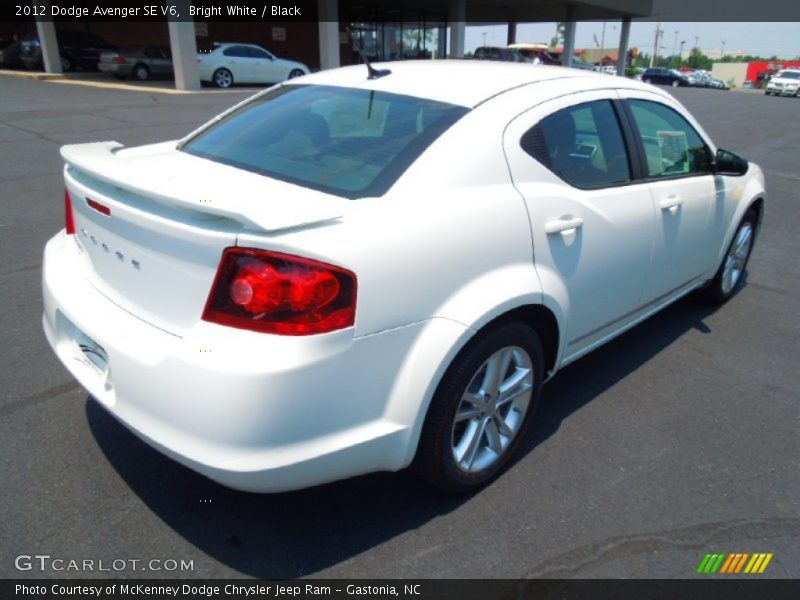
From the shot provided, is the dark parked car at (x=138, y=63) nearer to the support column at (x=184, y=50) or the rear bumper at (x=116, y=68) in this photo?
the rear bumper at (x=116, y=68)

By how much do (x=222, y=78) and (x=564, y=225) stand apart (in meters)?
22.6

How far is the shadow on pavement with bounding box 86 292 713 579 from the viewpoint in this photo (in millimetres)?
2311

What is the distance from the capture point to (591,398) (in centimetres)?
344

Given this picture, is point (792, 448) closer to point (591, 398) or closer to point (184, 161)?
point (591, 398)

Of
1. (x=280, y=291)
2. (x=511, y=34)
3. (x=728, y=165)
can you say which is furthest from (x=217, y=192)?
(x=511, y=34)

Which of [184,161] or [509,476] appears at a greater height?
[184,161]

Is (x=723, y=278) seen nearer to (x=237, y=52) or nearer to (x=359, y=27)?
(x=237, y=52)

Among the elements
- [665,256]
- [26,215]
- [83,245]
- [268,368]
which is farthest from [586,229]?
[26,215]

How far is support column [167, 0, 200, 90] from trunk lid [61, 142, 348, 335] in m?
20.3

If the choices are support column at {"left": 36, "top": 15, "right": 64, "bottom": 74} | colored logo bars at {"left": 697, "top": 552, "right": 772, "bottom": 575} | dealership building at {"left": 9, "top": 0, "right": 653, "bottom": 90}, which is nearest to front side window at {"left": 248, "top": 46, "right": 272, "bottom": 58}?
dealership building at {"left": 9, "top": 0, "right": 653, "bottom": 90}

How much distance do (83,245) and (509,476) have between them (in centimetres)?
208

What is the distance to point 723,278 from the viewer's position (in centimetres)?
462

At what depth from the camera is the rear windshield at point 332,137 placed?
2428mm

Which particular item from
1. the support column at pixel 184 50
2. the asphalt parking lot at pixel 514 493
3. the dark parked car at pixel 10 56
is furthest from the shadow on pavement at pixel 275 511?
the dark parked car at pixel 10 56
